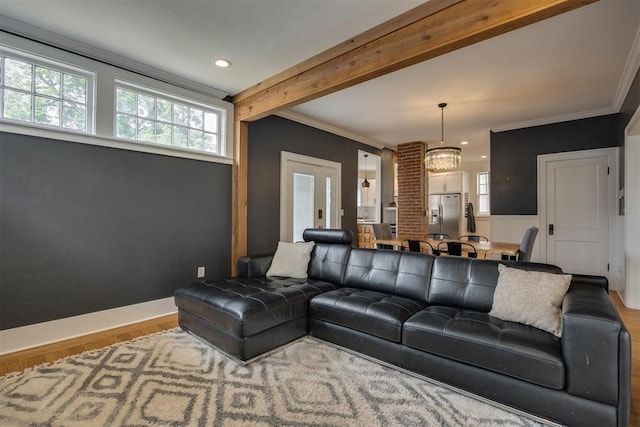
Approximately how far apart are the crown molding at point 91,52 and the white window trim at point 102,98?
0.10ft

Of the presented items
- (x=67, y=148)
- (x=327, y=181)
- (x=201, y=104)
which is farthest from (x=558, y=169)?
(x=67, y=148)

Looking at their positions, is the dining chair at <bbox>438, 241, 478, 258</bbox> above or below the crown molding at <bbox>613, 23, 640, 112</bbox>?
below

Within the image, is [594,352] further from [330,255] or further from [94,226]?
[94,226]

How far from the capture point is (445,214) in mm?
8430

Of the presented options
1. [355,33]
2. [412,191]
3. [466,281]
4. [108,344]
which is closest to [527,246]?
[466,281]

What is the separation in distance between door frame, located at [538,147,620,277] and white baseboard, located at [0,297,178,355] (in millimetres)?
5668

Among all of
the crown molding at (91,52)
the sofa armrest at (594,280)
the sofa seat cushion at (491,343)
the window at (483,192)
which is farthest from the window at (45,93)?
the window at (483,192)

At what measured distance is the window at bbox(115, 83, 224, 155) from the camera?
3248 millimetres

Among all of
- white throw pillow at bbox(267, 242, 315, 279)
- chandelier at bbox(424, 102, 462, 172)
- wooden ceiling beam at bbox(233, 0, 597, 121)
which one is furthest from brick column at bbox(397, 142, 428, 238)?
wooden ceiling beam at bbox(233, 0, 597, 121)

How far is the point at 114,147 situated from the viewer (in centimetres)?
308

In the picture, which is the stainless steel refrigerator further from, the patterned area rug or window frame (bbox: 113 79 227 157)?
the patterned area rug

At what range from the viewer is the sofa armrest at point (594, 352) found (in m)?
1.50

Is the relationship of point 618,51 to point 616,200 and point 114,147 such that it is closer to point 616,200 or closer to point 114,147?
point 616,200

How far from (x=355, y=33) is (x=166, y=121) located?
2.32 meters
